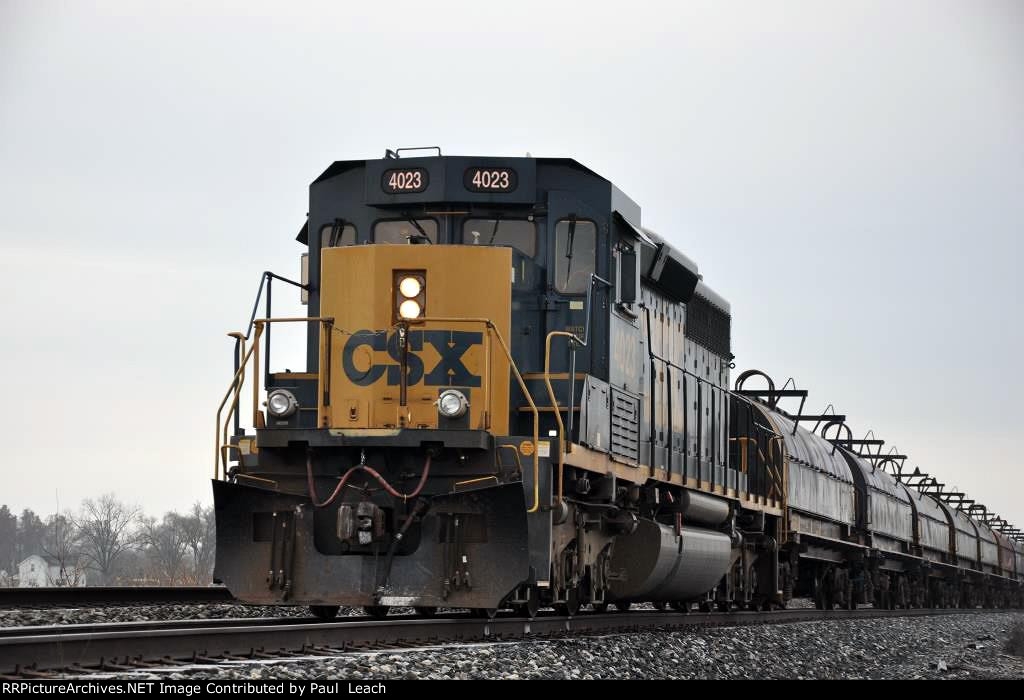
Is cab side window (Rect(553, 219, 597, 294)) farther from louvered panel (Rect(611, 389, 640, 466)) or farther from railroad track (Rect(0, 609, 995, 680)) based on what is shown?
railroad track (Rect(0, 609, 995, 680))

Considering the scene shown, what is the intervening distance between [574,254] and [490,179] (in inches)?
39.2

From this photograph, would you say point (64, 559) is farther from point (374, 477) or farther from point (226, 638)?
point (226, 638)

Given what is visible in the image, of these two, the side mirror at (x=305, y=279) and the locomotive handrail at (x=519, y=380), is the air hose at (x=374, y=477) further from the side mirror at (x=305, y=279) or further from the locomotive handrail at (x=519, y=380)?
the side mirror at (x=305, y=279)

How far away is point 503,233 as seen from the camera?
11969 millimetres

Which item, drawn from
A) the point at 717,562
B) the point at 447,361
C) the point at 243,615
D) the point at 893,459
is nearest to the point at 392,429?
the point at 447,361

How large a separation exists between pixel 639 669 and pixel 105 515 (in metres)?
37.9

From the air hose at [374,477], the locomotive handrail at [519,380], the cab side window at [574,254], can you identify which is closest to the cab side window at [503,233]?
the cab side window at [574,254]

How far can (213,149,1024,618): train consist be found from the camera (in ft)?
34.5

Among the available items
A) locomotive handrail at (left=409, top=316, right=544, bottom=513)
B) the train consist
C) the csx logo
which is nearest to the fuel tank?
the train consist

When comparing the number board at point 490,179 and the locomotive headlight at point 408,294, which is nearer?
the locomotive headlight at point 408,294

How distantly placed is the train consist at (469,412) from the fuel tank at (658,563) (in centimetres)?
3

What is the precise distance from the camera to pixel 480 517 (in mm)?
10445

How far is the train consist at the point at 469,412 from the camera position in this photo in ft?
34.5

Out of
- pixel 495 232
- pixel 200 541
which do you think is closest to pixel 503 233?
pixel 495 232
